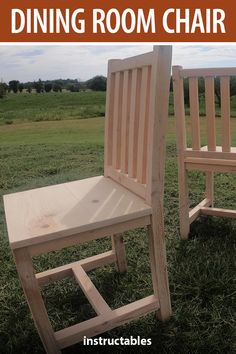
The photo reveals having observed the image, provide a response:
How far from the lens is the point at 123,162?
186 cm

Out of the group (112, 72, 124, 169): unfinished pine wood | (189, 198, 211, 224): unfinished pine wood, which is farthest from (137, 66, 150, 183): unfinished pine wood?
(189, 198, 211, 224): unfinished pine wood

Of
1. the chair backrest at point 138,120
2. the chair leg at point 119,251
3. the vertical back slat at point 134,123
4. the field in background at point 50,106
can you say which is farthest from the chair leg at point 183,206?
the field in background at point 50,106

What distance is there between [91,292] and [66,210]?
0.54 meters

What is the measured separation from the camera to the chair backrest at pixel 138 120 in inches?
56.5

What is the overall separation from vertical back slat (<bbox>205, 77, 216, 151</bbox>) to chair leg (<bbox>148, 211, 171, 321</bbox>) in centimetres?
96

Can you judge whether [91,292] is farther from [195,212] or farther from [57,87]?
[57,87]

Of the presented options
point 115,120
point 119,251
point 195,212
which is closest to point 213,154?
point 195,212

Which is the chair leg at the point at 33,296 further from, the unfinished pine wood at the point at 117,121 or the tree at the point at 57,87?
the tree at the point at 57,87

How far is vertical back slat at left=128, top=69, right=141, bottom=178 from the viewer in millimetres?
1654

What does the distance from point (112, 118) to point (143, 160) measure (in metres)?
0.48

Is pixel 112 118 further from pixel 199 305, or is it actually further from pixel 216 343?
pixel 216 343

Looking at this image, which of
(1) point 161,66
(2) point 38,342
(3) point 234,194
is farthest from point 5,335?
(3) point 234,194

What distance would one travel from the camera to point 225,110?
2.18 metres

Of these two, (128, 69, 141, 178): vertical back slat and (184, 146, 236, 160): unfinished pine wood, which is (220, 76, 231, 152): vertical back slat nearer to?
(184, 146, 236, 160): unfinished pine wood
